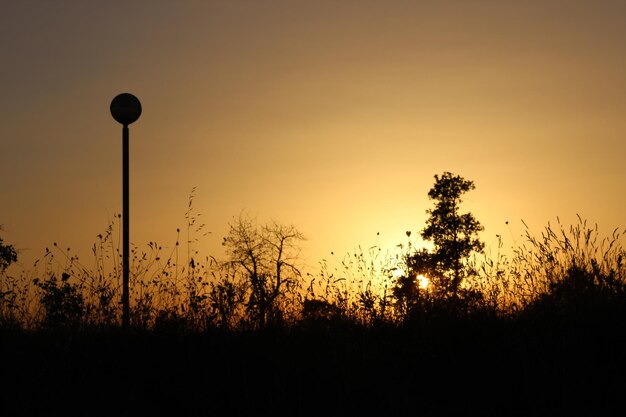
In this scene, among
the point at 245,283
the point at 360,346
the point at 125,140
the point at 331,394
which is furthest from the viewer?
the point at 125,140

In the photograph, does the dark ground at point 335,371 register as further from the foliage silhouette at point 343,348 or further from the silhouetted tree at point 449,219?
the silhouetted tree at point 449,219

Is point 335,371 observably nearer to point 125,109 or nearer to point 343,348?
point 343,348

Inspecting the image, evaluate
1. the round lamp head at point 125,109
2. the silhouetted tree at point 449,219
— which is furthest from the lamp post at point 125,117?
the silhouetted tree at point 449,219

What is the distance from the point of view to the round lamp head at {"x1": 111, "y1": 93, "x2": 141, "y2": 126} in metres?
10.8

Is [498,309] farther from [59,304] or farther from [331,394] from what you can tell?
[59,304]

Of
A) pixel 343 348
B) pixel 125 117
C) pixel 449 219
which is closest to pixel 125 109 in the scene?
pixel 125 117

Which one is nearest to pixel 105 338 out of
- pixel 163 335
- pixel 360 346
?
pixel 163 335

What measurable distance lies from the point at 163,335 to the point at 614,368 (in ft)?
13.7

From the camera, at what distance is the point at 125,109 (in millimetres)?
10852

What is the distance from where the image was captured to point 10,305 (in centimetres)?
823

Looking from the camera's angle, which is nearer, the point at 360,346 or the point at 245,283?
→ the point at 360,346

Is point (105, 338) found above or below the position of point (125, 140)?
below

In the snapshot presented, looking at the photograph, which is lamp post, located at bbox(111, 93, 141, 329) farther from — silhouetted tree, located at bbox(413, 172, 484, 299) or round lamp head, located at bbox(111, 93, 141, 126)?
silhouetted tree, located at bbox(413, 172, 484, 299)

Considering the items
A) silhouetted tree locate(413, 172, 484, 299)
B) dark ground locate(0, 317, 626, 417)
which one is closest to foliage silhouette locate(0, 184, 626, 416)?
dark ground locate(0, 317, 626, 417)
